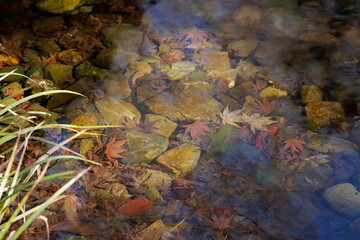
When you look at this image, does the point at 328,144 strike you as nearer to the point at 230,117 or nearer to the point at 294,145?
the point at 294,145

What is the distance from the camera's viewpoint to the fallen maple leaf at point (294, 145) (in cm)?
366

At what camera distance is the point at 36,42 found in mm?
5348

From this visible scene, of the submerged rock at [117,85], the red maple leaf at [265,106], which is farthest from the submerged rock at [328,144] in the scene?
the submerged rock at [117,85]

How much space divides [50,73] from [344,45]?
4.27 metres

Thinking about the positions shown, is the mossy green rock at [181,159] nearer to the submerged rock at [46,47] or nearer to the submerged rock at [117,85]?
the submerged rock at [117,85]

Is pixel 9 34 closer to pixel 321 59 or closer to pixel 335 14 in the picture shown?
pixel 321 59

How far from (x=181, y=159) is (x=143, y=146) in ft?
1.46

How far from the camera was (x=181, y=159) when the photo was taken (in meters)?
3.59

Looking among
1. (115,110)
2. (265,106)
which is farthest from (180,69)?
(265,106)

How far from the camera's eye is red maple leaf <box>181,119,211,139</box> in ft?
12.7

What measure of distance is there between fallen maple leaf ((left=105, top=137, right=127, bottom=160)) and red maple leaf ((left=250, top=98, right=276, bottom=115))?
163 centimetres

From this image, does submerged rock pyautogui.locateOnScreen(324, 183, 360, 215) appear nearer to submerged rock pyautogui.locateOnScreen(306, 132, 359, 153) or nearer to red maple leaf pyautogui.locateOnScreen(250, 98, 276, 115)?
submerged rock pyautogui.locateOnScreen(306, 132, 359, 153)

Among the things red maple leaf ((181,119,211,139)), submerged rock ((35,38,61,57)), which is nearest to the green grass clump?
red maple leaf ((181,119,211,139))

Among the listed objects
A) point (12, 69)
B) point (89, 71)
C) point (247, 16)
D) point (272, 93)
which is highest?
point (247, 16)
